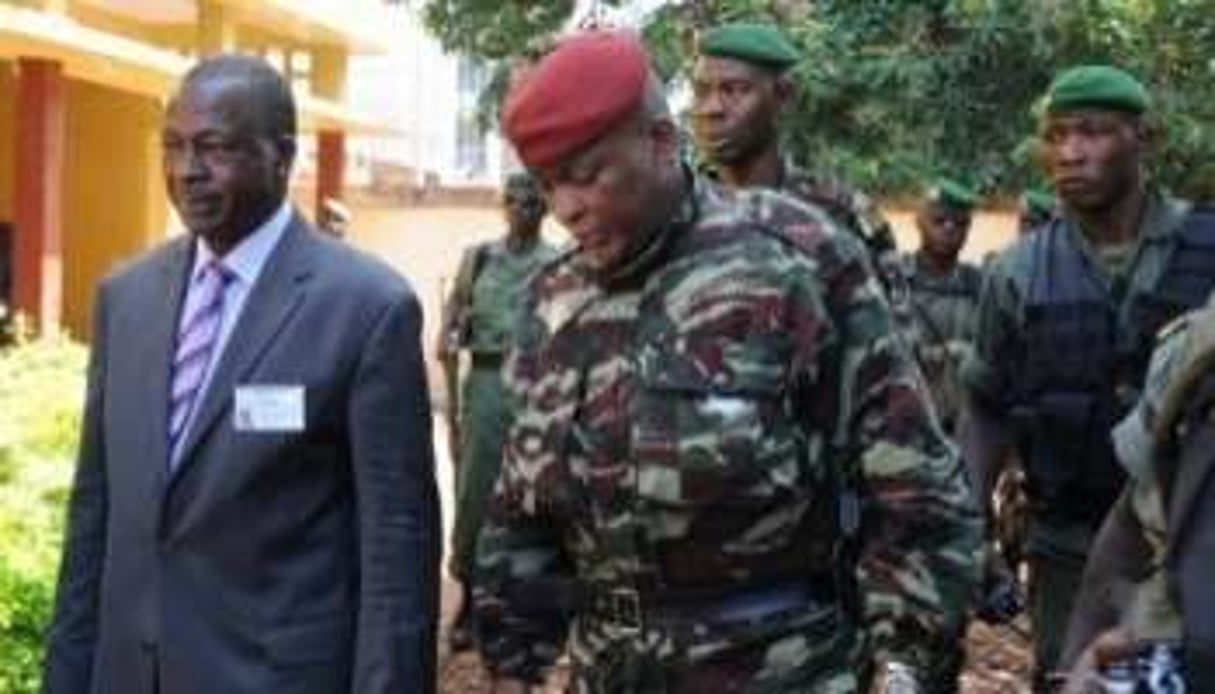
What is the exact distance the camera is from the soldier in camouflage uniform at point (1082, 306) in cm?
462

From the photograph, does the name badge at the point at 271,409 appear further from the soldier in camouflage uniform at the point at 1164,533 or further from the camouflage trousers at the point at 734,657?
the soldier in camouflage uniform at the point at 1164,533

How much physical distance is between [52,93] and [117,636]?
11.2 meters

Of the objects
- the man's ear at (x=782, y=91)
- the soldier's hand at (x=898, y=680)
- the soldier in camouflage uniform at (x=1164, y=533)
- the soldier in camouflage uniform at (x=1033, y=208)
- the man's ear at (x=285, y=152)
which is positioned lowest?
the soldier's hand at (x=898, y=680)

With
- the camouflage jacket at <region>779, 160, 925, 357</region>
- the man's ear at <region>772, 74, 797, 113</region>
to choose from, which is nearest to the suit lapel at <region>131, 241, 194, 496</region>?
the camouflage jacket at <region>779, 160, 925, 357</region>

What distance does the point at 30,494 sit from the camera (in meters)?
6.05

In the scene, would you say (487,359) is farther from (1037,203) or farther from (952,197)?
(1037,203)

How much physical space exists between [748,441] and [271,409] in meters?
0.82

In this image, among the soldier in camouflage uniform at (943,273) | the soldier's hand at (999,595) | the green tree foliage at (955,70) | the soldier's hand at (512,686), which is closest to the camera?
the soldier's hand at (512,686)

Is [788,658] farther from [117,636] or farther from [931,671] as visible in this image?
[117,636]

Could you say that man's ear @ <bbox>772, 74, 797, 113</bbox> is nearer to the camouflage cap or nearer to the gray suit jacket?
the gray suit jacket

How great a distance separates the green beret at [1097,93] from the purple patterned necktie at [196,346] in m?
2.04

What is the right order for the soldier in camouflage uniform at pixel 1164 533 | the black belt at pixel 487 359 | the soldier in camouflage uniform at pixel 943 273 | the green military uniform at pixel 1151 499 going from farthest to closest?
1. the soldier in camouflage uniform at pixel 943 273
2. the black belt at pixel 487 359
3. the green military uniform at pixel 1151 499
4. the soldier in camouflage uniform at pixel 1164 533

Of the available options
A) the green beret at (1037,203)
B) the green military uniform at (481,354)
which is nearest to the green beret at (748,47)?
the green military uniform at (481,354)

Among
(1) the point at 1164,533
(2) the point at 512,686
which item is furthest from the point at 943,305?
(1) the point at 1164,533
